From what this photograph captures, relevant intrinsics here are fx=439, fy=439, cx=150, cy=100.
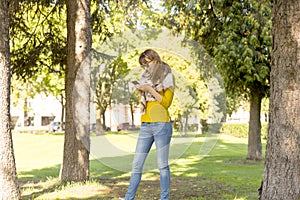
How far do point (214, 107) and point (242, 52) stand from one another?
21.3ft

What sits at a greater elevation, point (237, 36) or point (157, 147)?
point (237, 36)

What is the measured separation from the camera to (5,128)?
5293 mm

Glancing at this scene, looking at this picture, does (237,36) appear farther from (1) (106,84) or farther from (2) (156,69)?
(2) (156,69)

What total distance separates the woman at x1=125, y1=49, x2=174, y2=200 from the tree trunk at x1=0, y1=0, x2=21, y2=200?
1.57 metres

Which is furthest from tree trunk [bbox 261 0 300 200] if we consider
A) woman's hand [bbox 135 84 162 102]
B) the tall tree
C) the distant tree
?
the tall tree

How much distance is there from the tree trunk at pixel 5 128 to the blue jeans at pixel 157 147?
1451 millimetres

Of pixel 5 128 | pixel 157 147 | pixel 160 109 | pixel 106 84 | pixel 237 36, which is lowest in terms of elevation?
pixel 157 147

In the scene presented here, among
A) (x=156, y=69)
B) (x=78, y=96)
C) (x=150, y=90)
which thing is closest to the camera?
(x=150, y=90)

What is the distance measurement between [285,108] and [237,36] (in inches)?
313

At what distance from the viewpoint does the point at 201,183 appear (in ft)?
26.8

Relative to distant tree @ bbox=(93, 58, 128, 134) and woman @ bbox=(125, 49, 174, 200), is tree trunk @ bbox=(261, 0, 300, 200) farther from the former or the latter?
distant tree @ bbox=(93, 58, 128, 134)

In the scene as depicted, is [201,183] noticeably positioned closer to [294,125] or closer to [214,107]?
[214,107]

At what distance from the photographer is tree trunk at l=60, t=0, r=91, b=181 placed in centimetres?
789

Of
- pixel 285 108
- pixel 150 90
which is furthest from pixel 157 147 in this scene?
pixel 285 108
